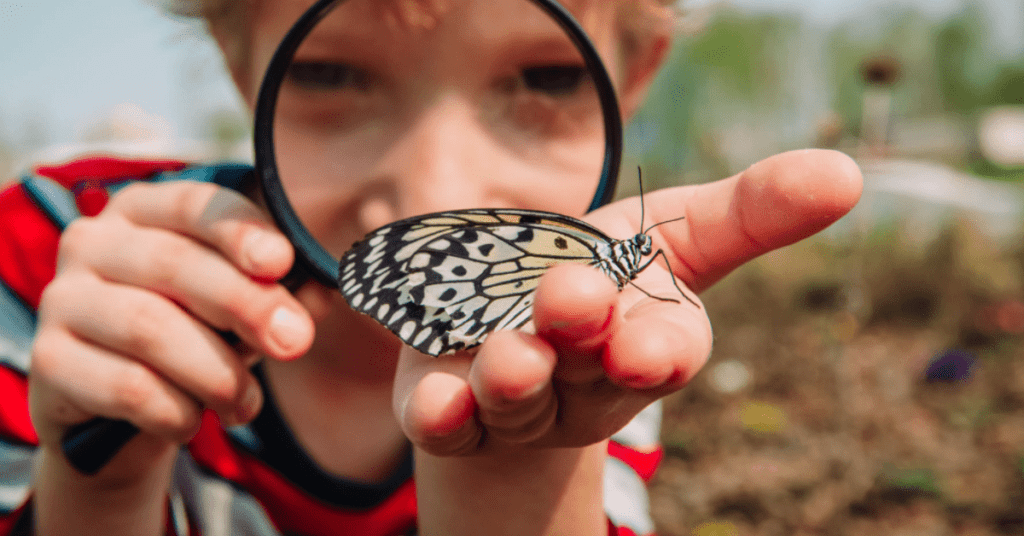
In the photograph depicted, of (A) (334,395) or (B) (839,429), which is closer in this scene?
(A) (334,395)

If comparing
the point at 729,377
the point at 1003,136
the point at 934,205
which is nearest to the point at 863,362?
the point at 729,377

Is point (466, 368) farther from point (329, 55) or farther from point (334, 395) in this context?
point (334, 395)

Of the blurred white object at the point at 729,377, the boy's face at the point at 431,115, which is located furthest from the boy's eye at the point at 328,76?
the blurred white object at the point at 729,377

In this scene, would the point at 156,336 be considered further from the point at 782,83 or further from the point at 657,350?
the point at 782,83

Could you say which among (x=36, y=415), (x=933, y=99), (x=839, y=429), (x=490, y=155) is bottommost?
(x=933, y=99)

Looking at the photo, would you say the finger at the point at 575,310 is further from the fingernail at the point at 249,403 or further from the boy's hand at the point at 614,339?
the fingernail at the point at 249,403

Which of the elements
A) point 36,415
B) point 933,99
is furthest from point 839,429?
point 933,99
